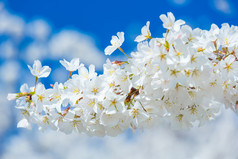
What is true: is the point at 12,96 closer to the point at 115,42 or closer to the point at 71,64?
the point at 71,64

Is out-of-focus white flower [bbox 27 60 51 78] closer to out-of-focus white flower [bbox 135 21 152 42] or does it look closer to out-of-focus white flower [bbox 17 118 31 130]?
out-of-focus white flower [bbox 17 118 31 130]

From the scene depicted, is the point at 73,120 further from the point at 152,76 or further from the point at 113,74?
the point at 152,76

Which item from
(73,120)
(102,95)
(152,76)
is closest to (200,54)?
(152,76)

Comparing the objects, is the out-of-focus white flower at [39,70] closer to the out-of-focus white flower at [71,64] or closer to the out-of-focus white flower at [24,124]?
the out-of-focus white flower at [71,64]

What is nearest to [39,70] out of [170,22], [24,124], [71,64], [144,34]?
[71,64]

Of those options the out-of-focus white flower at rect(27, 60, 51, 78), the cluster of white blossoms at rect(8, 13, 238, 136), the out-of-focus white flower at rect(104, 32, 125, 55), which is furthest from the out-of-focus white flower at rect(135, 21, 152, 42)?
the out-of-focus white flower at rect(27, 60, 51, 78)

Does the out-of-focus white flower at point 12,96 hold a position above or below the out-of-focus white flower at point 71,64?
below

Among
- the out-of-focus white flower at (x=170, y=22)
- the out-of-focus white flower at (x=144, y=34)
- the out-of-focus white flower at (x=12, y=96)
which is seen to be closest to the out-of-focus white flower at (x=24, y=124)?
the out-of-focus white flower at (x=12, y=96)
